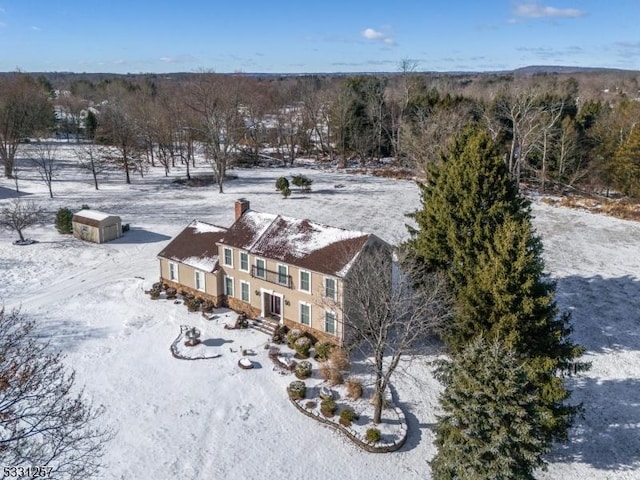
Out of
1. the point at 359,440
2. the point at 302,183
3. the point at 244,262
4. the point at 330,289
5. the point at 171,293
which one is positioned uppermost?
the point at 302,183

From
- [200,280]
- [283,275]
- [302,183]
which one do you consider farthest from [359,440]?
[302,183]

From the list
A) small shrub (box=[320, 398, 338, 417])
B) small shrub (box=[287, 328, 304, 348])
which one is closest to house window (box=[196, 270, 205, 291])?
small shrub (box=[287, 328, 304, 348])

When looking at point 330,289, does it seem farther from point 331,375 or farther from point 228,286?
point 228,286

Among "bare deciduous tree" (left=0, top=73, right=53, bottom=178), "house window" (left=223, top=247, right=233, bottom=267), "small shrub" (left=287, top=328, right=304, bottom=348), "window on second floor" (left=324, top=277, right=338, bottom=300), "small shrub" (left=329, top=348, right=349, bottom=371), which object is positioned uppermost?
"bare deciduous tree" (left=0, top=73, right=53, bottom=178)

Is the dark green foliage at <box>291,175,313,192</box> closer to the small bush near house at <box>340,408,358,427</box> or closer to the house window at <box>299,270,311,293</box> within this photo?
the house window at <box>299,270,311,293</box>

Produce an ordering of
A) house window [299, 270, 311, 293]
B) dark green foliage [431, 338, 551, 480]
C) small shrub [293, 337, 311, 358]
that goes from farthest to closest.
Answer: house window [299, 270, 311, 293] < small shrub [293, 337, 311, 358] < dark green foliage [431, 338, 551, 480]
